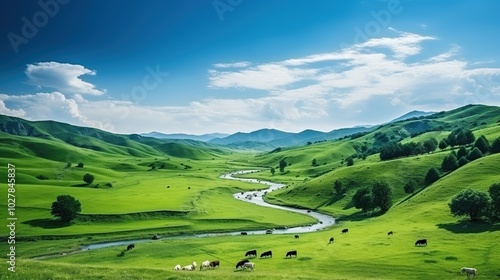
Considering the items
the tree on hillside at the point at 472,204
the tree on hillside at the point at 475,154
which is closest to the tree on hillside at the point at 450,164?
the tree on hillside at the point at 475,154

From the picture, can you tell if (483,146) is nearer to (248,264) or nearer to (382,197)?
(382,197)

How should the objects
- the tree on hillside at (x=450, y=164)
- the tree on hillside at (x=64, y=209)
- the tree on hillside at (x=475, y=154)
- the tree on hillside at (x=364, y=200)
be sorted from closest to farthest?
the tree on hillside at (x=64, y=209) < the tree on hillside at (x=364, y=200) < the tree on hillside at (x=450, y=164) < the tree on hillside at (x=475, y=154)

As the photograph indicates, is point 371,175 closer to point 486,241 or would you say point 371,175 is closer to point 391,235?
point 391,235

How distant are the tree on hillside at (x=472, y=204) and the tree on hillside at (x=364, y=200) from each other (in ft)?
112

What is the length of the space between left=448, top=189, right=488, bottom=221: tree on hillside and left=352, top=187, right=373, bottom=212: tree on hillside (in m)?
34.2

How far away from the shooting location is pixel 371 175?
142000 millimetres

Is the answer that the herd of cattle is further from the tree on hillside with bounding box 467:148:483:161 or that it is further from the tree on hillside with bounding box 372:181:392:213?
the tree on hillside with bounding box 467:148:483:161

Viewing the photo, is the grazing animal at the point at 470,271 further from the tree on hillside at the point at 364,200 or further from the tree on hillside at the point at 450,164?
the tree on hillside at the point at 450,164

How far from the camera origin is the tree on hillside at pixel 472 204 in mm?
74188

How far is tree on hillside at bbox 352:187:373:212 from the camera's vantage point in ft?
361

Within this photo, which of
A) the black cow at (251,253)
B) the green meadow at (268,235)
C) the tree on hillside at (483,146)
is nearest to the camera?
the green meadow at (268,235)

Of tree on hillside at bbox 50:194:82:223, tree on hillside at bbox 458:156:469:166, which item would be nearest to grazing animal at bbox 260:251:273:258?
tree on hillside at bbox 50:194:82:223

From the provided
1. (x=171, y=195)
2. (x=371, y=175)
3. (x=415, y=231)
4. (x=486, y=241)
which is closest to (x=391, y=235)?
(x=415, y=231)

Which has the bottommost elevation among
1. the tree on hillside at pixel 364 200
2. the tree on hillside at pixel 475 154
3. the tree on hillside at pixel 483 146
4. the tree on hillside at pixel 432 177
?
the tree on hillside at pixel 364 200
